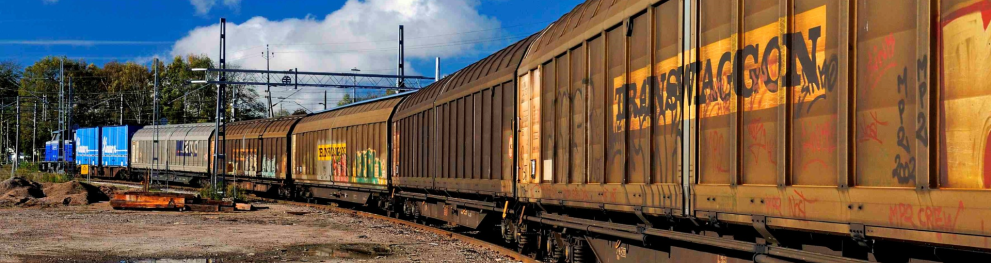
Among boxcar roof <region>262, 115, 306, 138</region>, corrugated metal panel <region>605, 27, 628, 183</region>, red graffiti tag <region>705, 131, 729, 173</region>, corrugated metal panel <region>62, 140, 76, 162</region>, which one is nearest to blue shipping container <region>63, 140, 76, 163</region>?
corrugated metal panel <region>62, 140, 76, 162</region>

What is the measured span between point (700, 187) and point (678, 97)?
913mm

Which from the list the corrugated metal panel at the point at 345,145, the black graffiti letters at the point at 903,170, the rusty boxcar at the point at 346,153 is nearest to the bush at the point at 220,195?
the corrugated metal panel at the point at 345,145

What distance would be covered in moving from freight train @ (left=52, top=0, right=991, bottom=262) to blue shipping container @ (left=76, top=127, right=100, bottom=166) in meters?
50.4

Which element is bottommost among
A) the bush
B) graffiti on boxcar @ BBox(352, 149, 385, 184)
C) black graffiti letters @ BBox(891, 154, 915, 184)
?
the bush

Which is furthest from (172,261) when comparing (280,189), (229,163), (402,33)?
(402,33)

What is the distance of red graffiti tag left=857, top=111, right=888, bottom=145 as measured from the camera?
5195mm

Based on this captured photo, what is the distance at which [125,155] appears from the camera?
2158 inches

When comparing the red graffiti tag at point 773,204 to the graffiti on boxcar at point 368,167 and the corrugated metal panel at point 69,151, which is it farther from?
the corrugated metal panel at point 69,151

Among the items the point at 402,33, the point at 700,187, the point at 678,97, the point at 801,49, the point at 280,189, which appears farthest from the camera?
the point at 402,33

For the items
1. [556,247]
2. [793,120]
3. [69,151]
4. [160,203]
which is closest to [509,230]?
[556,247]

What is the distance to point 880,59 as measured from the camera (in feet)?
17.0

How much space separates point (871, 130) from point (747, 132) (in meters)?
1.45

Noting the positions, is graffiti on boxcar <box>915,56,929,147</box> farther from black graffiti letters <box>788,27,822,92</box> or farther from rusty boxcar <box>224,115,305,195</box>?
rusty boxcar <box>224,115,305,195</box>

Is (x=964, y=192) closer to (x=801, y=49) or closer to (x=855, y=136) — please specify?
(x=855, y=136)
